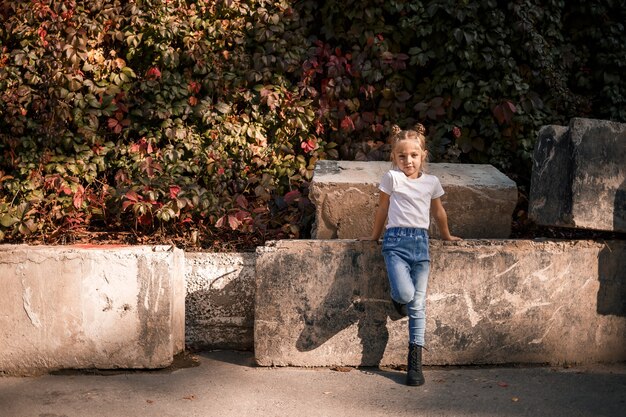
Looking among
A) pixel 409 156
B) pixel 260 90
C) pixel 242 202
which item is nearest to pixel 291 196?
pixel 242 202

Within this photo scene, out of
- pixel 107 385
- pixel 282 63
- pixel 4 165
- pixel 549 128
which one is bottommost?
pixel 107 385

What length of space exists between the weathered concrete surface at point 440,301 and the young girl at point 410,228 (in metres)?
0.14

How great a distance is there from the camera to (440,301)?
13.5 feet

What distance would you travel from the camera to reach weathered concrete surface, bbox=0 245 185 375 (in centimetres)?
396

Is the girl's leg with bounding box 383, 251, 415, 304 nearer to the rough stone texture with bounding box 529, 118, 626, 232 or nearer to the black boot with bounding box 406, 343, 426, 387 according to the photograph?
the black boot with bounding box 406, 343, 426, 387

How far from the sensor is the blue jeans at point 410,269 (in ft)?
12.7

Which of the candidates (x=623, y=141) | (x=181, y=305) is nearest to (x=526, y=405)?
(x=623, y=141)

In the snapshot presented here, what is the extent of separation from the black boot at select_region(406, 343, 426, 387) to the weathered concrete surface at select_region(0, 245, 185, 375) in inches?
50.2

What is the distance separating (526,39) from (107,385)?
3889 mm

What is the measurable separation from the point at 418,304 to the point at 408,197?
56cm

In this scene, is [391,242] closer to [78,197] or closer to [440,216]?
[440,216]

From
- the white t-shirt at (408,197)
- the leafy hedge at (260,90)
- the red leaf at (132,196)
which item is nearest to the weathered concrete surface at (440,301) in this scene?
the white t-shirt at (408,197)

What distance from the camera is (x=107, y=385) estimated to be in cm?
381

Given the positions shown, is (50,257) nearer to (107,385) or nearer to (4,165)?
(107,385)
